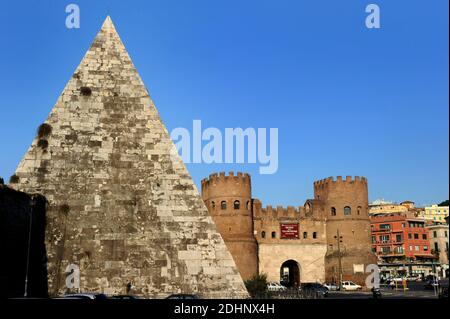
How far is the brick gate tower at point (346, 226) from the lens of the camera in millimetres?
54375

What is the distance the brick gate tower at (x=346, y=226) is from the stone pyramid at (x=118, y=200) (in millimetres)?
42608

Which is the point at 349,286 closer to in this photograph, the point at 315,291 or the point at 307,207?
the point at 307,207

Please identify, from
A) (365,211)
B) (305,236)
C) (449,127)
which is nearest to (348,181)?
(365,211)

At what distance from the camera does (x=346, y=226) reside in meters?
55.7

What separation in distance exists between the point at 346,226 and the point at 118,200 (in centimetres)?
4476

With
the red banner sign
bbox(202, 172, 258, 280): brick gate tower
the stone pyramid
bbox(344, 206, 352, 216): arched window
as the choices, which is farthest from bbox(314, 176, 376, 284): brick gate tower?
the stone pyramid

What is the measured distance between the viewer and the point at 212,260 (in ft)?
47.3

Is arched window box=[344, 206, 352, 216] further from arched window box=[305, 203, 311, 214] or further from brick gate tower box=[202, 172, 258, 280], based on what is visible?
brick gate tower box=[202, 172, 258, 280]

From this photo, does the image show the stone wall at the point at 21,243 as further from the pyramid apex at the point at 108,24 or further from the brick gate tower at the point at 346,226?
the brick gate tower at the point at 346,226

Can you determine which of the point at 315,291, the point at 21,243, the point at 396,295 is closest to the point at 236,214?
the point at 315,291

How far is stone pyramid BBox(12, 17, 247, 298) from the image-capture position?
13891mm

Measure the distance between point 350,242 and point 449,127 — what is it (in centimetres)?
5294

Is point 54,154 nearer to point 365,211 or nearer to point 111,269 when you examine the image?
point 111,269

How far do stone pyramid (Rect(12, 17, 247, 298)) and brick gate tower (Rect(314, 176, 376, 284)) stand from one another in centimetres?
4261
